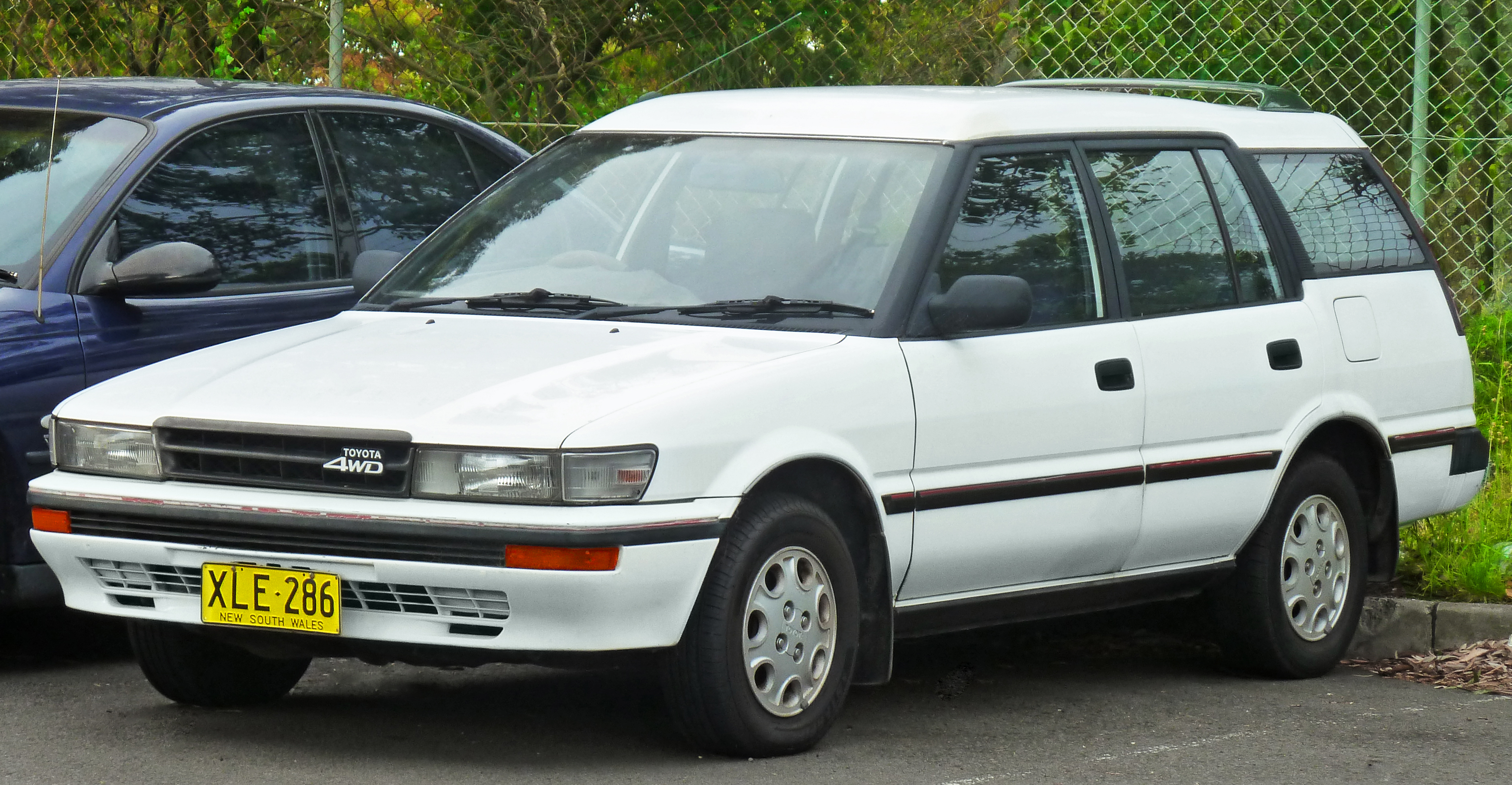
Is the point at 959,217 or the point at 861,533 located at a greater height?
the point at 959,217

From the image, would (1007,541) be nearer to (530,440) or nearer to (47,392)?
(530,440)

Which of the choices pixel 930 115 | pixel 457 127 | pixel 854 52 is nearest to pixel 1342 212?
pixel 930 115

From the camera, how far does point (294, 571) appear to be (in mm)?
4859

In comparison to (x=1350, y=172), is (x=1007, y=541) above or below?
below

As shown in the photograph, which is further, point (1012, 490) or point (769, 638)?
point (1012, 490)

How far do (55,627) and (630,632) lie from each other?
10.1 feet

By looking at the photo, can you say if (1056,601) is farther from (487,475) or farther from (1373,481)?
(487,475)

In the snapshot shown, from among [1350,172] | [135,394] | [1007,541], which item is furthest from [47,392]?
[1350,172]

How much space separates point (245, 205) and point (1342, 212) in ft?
11.7

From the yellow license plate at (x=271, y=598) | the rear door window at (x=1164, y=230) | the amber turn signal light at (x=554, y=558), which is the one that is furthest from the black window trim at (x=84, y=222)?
the rear door window at (x=1164, y=230)

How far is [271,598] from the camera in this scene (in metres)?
4.89

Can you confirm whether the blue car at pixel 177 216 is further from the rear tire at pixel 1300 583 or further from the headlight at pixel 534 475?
the rear tire at pixel 1300 583

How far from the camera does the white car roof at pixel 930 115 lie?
19.4 ft

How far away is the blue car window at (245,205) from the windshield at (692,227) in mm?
829
